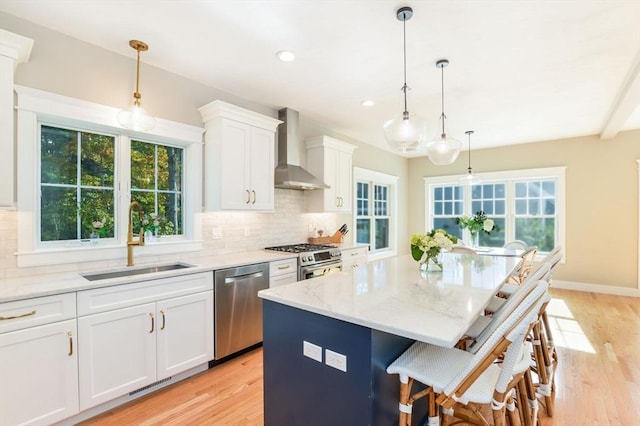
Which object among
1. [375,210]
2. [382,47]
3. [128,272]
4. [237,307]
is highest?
[382,47]

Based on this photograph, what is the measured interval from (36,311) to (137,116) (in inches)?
60.0

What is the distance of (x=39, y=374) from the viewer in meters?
1.87

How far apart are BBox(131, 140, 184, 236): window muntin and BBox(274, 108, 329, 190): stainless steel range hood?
1.13 metres

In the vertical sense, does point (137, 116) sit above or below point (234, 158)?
above

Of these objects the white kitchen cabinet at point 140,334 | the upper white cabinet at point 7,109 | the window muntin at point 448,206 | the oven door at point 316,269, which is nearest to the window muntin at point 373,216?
the window muntin at point 448,206

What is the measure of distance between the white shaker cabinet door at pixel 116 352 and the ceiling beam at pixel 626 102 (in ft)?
14.9

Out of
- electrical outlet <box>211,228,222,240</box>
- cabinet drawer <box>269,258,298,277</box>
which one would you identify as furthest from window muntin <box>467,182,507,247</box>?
electrical outlet <box>211,228,222,240</box>

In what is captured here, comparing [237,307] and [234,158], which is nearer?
[237,307]

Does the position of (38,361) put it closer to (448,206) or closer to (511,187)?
(448,206)

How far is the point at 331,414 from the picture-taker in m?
1.54

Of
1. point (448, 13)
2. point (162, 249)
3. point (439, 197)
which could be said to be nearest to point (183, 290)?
Answer: point (162, 249)

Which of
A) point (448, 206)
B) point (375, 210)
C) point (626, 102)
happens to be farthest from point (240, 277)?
point (448, 206)

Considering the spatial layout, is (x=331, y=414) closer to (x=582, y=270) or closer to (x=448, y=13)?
(x=448, y=13)

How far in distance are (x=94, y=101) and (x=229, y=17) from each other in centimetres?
131
